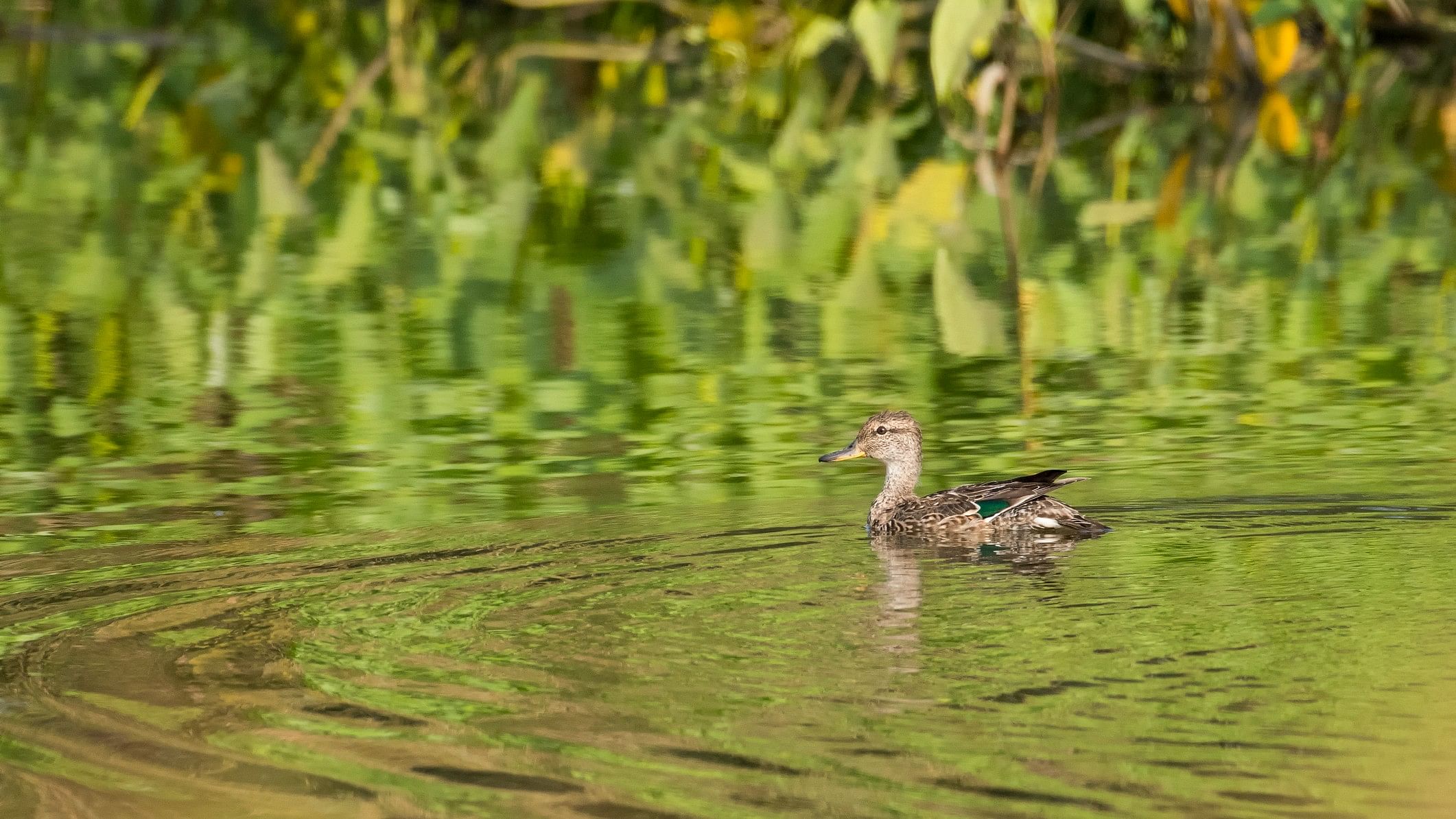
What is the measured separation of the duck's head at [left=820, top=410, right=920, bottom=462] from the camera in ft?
30.0

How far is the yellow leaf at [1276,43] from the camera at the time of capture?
20.6 m

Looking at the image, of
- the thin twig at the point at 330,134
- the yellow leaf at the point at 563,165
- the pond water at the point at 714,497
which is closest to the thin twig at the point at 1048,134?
the pond water at the point at 714,497

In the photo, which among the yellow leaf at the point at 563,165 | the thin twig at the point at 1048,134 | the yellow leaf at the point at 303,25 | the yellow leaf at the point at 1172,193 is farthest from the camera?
the yellow leaf at the point at 303,25

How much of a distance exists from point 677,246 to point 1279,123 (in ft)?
27.9

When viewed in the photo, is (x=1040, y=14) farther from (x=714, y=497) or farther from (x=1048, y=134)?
(x=714, y=497)

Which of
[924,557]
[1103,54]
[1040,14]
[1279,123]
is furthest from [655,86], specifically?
[924,557]

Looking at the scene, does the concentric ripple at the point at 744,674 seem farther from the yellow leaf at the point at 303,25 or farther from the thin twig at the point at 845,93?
the yellow leaf at the point at 303,25

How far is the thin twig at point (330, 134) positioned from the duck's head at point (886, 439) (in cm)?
969

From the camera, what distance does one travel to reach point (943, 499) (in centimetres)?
873

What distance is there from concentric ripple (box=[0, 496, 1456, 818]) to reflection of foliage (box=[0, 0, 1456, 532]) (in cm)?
123

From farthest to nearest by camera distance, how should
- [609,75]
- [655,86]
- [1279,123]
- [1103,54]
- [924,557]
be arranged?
[609,75], [655,86], [1279,123], [1103,54], [924,557]

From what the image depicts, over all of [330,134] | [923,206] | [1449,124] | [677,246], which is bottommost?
[677,246]

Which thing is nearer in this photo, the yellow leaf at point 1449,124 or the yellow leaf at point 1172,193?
the yellow leaf at point 1172,193

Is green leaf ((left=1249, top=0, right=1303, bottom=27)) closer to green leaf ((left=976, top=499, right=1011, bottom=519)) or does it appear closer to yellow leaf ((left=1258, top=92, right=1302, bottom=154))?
yellow leaf ((left=1258, top=92, right=1302, bottom=154))
